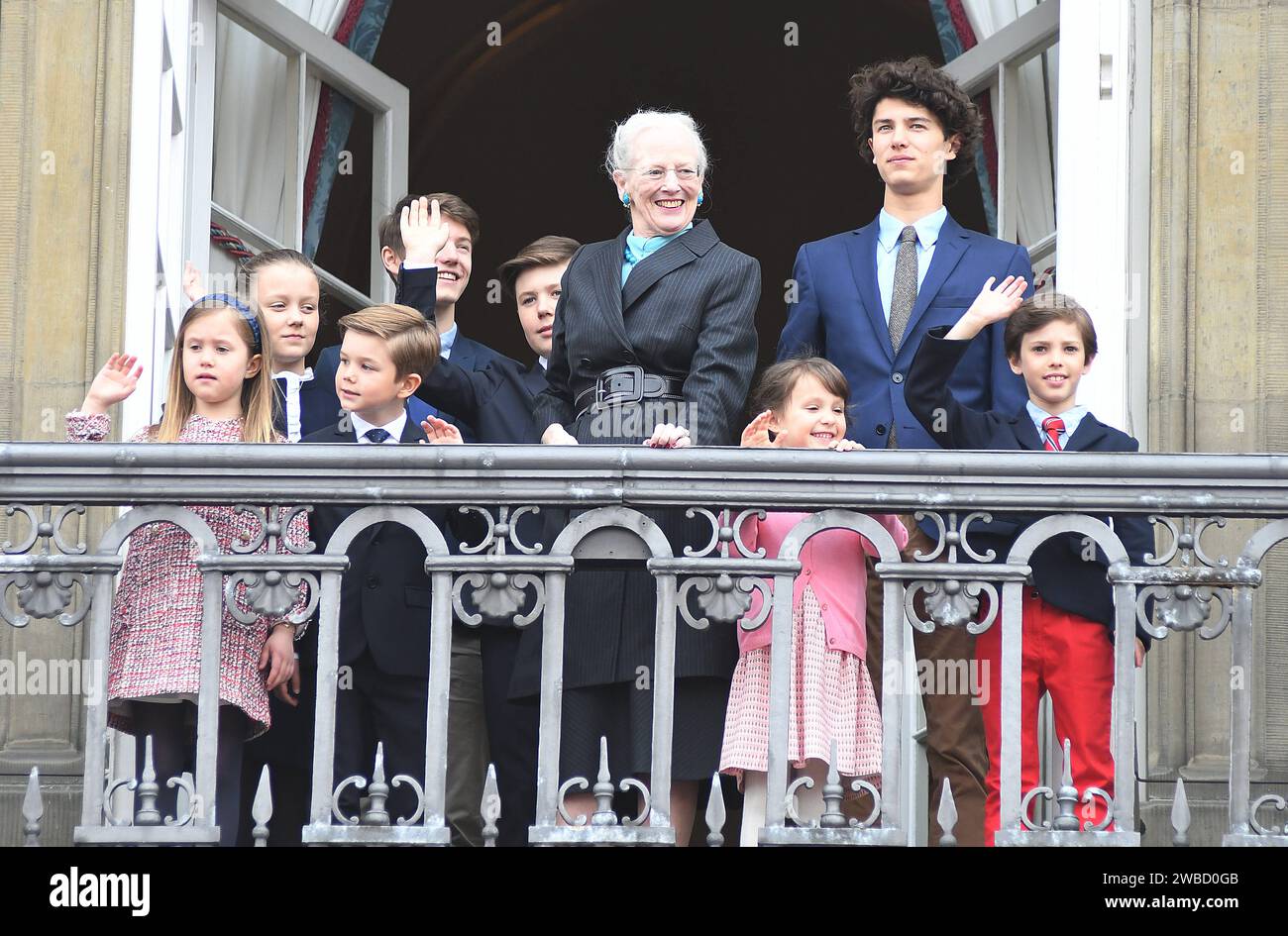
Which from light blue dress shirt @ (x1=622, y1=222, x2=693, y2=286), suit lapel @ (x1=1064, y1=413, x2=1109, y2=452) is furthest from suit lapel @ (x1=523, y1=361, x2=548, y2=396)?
suit lapel @ (x1=1064, y1=413, x2=1109, y2=452)

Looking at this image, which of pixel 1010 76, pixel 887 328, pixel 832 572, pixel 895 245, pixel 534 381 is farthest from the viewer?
pixel 1010 76

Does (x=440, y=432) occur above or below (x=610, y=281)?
below

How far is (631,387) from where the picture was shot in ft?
19.5

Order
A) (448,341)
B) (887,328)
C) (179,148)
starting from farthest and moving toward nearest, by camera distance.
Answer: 1. (179,148)
2. (448,341)
3. (887,328)

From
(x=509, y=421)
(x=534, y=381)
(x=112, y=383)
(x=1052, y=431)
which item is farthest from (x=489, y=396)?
(x=1052, y=431)

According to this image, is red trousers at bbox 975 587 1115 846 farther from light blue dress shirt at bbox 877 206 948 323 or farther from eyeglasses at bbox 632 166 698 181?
eyeglasses at bbox 632 166 698 181

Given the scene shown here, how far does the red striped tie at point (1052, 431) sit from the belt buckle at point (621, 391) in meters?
1.07

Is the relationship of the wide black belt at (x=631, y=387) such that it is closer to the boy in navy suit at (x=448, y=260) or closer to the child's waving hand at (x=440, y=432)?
the child's waving hand at (x=440, y=432)

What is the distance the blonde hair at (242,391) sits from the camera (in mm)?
5863

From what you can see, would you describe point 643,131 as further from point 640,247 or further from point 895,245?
point 895,245

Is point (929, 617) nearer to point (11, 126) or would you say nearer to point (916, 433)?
point (916, 433)

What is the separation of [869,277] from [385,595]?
1618 mm
